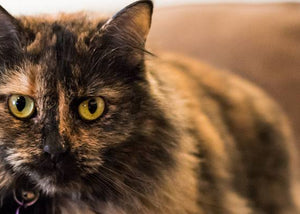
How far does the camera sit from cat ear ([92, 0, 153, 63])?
92cm

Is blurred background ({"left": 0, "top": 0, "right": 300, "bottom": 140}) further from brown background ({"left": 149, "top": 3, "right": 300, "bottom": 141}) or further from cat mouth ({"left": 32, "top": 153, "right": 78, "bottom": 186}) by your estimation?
cat mouth ({"left": 32, "top": 153, "right": 78, "bottom": 186})

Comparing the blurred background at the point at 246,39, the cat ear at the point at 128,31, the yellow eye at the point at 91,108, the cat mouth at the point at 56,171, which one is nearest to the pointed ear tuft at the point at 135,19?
the cat ear at the point at 128,31

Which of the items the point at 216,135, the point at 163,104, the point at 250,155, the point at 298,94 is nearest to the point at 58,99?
the point at 163,104

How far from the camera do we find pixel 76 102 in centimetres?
89

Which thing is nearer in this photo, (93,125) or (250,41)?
(93,125)

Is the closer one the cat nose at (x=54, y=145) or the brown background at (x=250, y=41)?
the cat nose at (x=54, y=145)

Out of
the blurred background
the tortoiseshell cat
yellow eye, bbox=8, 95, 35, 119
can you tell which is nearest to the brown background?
the blurred background

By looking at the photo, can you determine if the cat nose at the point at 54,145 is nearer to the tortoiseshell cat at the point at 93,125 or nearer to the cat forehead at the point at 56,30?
the tortoiseshell cat at the point at 93,125

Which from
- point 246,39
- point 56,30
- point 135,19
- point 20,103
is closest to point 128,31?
point 135,19

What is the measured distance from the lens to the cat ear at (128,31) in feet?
3.03

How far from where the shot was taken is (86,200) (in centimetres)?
100

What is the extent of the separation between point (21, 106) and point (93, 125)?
0.14 m

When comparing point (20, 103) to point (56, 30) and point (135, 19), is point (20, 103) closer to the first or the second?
point (56, 30)

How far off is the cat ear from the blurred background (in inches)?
33.9
